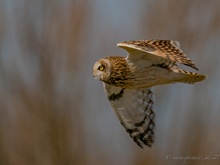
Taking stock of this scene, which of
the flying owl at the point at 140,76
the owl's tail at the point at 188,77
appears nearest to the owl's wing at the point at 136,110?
the flying owl at the point at 140,76

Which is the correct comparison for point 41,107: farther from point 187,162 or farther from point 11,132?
point 187,162

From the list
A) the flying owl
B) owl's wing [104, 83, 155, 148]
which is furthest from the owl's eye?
owl's wing [104, 83, 155, 148]

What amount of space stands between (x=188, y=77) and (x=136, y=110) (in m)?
1.00

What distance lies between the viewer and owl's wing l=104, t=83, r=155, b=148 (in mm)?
7102

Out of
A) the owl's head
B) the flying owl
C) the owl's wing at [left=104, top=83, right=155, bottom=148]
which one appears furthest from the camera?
the owl's wing at [left=104, top=83, right=155, bottom=148]

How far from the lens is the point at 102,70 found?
6566 mm

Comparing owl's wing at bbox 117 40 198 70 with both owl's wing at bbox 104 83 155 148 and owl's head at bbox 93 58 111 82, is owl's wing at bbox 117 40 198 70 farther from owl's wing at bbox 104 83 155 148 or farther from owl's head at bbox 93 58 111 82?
owl's wing at bbox 104 83 155 148

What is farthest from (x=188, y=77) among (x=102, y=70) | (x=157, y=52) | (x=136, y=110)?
(x=136, y=110)

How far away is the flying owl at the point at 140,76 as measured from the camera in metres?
6.14

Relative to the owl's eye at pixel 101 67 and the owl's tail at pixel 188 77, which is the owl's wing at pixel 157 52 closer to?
the owl's tail at pixel 188 77

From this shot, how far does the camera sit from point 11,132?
9.28m

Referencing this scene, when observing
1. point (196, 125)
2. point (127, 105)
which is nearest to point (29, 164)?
point (196, 125)

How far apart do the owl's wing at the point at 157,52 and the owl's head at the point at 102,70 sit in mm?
199

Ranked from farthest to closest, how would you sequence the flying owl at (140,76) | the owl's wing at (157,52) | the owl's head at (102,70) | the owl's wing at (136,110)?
the owl's wing at (136,110)
the owl's head at (102,70)
the flying owl at (140,76)
the owl's wing at (157,52)
